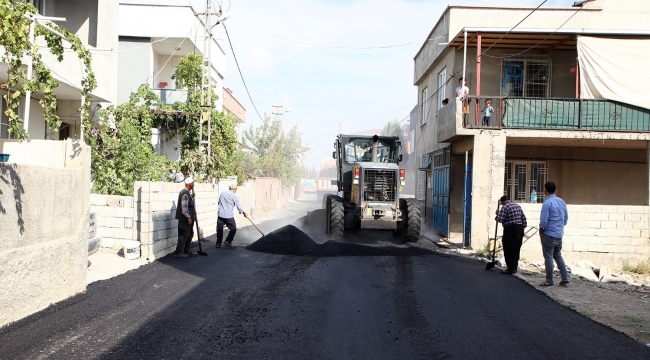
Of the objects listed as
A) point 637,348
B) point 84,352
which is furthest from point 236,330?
point 637,348

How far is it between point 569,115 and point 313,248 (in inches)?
306

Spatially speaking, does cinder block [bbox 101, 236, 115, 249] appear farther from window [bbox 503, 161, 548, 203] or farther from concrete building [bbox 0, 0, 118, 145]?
window [bbox 503, 161, 548, 203]

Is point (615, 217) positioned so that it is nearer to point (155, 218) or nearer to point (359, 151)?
point (359, 151)

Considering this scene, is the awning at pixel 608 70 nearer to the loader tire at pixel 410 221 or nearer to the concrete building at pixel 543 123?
the concrete building at pixel 543 123

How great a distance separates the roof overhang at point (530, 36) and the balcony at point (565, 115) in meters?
1.87

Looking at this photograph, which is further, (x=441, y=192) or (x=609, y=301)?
(x=441, y=192)

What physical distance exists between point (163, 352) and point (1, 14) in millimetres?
3442

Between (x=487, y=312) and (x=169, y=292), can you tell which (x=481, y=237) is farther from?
(x=169, y=292)

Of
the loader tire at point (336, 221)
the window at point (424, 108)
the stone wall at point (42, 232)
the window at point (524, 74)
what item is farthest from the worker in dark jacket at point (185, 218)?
the window at point (424, 108)

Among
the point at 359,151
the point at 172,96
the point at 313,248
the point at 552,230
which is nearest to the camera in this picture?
the point at 552,230

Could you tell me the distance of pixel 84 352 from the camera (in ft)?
16.3

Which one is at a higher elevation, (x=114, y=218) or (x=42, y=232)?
(x=42, y=232)

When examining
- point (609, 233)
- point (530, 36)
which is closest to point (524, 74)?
point (530, 36)

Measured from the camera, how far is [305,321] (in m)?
6.28
